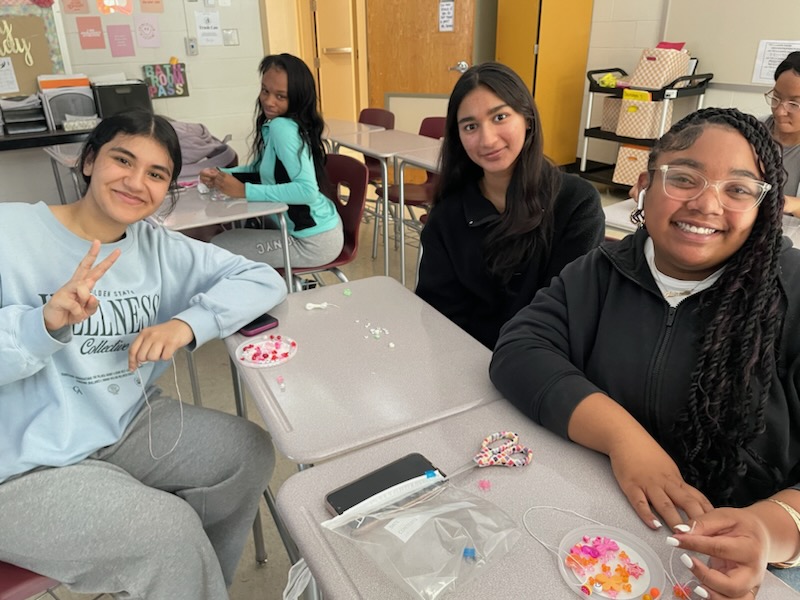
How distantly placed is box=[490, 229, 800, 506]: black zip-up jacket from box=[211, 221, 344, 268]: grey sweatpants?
Answer: 152 centimetres

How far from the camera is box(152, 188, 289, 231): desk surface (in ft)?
6.95

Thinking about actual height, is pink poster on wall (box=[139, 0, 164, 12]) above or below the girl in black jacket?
above

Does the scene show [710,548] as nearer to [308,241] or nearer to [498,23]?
[308,241]

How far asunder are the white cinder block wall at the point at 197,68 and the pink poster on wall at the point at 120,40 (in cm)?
3

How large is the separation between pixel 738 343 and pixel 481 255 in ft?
2.54

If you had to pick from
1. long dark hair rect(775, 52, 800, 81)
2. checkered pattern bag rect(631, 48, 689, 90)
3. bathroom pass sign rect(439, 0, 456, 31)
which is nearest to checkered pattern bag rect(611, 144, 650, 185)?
checkered pattern bag rect(631, 48, 689, 90)

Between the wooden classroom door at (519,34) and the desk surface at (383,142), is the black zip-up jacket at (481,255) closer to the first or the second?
the desk surface at (383,142)

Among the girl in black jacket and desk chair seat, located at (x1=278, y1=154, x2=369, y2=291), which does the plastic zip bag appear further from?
desk chair seat, located at (x1=278, y1=154, x2=369, y2=291)

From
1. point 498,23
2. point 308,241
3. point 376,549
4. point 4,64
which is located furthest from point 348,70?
point 376,549

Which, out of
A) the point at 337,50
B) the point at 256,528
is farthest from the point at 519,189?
the point at 337,50

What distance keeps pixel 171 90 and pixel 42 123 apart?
1.00 metres

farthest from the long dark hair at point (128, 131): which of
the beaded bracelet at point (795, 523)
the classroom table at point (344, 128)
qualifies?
the classroom table at point (344, 128)

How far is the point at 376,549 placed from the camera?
0.72 metres

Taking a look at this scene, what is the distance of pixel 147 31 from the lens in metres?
4.21
